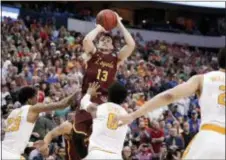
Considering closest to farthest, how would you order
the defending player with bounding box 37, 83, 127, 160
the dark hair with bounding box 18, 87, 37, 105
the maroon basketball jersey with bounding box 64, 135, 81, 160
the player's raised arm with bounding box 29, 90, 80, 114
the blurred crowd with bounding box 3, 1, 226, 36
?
the defending player with bounding box 37, 83, 127, 160
the player's raised arm with bounding box 29, 90, 80, 114
the dark hair with bounding box 18, 87, 37, 105
the maroon basketball jersey with bounding box 64, 135, 81, 160
the blurred crowd with bounding box 3, 1, 226, 36

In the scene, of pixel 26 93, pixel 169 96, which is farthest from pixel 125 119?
pixel 26 93

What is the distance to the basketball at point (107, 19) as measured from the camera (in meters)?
7.48

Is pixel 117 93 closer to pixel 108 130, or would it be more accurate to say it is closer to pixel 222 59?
pixel 108 130

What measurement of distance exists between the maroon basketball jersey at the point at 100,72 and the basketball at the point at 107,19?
40cm

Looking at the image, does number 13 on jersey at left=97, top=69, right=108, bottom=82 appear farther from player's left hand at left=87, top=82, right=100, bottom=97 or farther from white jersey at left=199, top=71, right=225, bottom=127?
white jersey at left=199, top=71, right=225, bottom=127

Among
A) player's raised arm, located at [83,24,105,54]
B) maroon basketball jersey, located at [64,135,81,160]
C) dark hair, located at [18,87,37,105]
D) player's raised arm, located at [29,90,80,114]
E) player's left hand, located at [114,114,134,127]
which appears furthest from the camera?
player's raised arm, located at [83,24,105,54]

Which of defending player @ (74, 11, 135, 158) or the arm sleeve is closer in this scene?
the arm sleeve

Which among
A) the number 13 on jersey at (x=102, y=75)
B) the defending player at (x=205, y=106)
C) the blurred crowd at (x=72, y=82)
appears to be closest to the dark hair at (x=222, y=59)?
the defending player at (x=205, y=106)

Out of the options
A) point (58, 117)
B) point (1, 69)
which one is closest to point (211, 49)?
point (1, 69)

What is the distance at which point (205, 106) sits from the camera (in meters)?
4.86

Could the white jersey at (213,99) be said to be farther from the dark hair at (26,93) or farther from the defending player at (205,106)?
the dark hair at (26,93)

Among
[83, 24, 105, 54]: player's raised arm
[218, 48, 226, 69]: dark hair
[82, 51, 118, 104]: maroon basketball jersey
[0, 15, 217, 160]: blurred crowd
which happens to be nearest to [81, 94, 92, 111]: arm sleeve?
[82, 51, 118, 104]: maroon basketball jersey

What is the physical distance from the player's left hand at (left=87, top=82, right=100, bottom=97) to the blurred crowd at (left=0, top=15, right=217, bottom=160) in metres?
2.35

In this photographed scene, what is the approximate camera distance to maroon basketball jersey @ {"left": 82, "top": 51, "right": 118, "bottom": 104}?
25.0 feet
